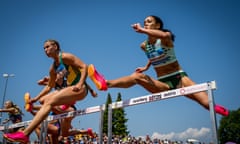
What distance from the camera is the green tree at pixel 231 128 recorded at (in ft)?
153

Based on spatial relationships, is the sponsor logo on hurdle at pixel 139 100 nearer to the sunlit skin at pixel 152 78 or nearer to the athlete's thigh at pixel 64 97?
the sunlit skin at pixel 152 78

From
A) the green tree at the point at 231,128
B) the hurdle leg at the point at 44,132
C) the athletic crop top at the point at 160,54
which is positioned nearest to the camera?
the athletic crop top at the point at 160,54

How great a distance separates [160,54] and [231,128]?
47.8 m

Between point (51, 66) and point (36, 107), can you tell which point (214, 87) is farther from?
point (36, 107)

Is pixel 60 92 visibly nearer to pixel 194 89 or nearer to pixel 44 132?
pixel 44 132

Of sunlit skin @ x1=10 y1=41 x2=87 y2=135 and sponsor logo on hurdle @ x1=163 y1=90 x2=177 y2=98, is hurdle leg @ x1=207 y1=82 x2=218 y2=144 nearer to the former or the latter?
sponsor logo on hurdle @ x1=163 y1=90 x2=177 y2=98

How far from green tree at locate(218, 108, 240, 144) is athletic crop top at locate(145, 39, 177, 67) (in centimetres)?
4556

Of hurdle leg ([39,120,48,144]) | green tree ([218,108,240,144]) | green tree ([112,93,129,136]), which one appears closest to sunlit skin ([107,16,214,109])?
hurdle leg ([39,120,48,144])

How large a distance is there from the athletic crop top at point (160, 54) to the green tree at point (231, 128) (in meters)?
45.6

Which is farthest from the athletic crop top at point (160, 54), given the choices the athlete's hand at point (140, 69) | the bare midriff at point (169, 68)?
the athlete's hand at point (140, 69)

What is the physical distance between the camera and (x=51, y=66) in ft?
19.1

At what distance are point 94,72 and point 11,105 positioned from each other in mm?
5479

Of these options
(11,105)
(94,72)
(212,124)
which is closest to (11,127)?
(11,105)

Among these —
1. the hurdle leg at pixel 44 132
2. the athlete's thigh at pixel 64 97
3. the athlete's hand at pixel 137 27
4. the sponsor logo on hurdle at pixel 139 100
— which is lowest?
the hurdle leg at pixel 44 132
